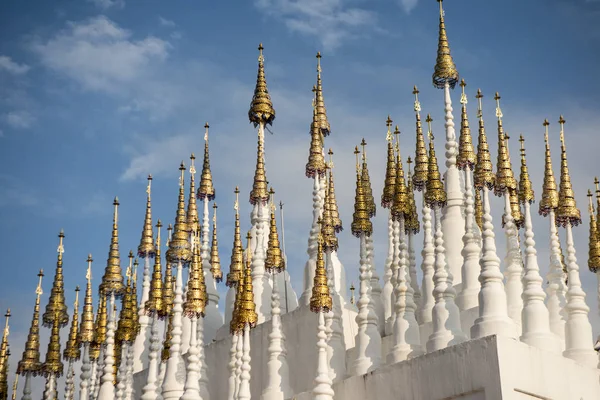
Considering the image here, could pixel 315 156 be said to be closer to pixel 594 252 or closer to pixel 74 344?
pixel 594 252

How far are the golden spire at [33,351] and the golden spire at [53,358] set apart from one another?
0.54 meters

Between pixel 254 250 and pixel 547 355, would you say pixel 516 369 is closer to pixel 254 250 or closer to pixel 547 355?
pixel 547 355

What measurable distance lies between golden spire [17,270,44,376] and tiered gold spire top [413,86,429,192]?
57.0 feet

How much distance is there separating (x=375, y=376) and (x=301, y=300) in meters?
5.65

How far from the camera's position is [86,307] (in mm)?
32688

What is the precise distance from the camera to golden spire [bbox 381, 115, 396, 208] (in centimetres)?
2509

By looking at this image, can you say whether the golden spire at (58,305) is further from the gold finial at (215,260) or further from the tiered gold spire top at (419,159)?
the tiered gold spire top at (419,159)

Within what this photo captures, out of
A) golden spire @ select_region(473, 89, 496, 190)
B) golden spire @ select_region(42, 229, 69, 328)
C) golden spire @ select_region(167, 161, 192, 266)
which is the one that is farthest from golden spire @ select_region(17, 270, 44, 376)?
golden spire @ select_region(473, 89, 496, 190)

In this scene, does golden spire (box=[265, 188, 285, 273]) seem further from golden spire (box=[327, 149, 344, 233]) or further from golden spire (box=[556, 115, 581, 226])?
golden spire (box=[556, 115, 581, 226])

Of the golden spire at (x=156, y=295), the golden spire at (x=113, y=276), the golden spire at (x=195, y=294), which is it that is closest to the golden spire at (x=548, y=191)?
the golden spire at (x=195, y=294)

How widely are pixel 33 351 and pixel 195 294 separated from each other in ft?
47.9

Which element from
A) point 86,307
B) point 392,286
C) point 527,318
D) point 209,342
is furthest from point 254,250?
point 527,318

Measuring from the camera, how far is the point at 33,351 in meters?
35.9

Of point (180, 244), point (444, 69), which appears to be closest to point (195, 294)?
point (180, 244)
